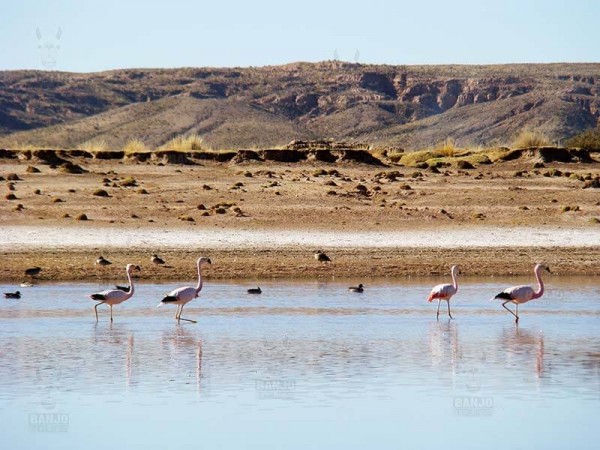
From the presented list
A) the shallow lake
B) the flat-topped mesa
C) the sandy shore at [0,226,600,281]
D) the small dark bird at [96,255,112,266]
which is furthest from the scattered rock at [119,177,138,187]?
the shallow lake

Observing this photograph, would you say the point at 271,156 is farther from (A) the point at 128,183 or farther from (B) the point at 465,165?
(A) the point at 128,183

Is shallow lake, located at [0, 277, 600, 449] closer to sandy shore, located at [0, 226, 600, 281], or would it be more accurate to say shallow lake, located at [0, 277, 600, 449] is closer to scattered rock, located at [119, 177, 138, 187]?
sandy shore, located at [0, 226, 600, 281]

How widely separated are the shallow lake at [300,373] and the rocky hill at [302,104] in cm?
4951

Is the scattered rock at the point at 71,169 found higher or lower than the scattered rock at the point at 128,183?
higher

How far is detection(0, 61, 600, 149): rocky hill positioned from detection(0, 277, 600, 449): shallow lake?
162 ft

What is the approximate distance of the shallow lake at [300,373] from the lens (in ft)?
37.4

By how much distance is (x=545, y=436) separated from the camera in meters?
11.1

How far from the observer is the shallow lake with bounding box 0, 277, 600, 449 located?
11406 millimetres

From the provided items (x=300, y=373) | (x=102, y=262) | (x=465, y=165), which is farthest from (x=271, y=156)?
(x=300, y=373)

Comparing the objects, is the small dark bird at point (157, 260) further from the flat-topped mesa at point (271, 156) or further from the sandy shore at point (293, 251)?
the flat-topped mesa at point (271, 156)

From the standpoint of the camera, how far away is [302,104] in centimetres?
10256

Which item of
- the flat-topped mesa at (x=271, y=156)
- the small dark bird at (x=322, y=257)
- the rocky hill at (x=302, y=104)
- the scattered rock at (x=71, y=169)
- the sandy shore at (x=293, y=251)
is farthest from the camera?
the rocky hill at (x=302, y=104)

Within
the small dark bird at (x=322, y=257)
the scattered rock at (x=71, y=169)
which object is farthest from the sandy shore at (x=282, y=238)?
the scattered rock at (x=71, y=169)

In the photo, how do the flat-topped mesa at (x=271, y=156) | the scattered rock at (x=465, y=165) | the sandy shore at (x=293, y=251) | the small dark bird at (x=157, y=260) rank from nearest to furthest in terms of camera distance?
the sandy shore at (x=293, y=251) → the small dark bird at (x=157, y=260) → the scattered rock at (x=465, y=165) → the flat-topped mesa at (x=271, y=156)
